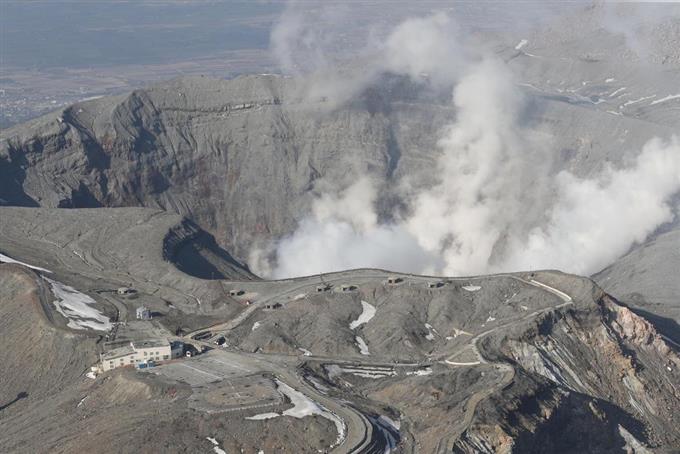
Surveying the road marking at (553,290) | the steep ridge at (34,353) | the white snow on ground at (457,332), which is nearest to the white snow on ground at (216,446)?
the steep ridge at (34,353)

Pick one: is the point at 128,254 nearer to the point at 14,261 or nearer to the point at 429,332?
the point at 14,261

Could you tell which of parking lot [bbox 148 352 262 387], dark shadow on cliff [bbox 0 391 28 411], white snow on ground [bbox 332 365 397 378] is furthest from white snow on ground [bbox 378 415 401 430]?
dark shadow on cliff [bbox 0 391 28 411]

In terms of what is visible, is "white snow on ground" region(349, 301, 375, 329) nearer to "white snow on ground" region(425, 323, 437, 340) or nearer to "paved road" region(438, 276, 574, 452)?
"white snow on ground" region(425, 323, 437, 340)

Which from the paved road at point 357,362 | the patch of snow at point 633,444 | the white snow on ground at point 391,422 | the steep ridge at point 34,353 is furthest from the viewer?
the steep ridge at point 34,353

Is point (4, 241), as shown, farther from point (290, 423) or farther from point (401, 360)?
point (290, 423)

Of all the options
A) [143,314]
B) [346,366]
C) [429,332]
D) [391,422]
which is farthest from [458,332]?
[143,314]

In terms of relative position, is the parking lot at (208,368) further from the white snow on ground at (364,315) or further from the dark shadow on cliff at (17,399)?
the white snow on ground at (364,315)
